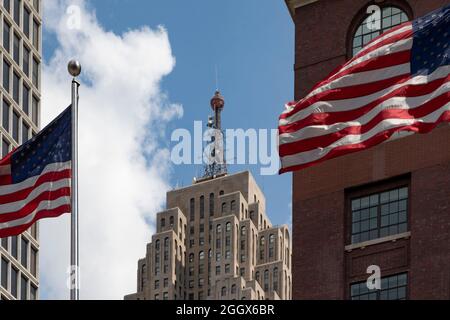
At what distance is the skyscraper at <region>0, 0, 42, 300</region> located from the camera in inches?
3578

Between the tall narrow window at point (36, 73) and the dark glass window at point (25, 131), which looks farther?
the tall narrow window at point (36, 73)

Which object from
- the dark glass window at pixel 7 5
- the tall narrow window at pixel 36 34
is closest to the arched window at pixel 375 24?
the dark glass window at pixel 7 5

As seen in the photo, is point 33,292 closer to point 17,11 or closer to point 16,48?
point 16,48

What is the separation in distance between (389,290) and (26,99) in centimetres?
5191

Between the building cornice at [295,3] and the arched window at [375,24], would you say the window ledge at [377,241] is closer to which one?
the arched window at [375,24]

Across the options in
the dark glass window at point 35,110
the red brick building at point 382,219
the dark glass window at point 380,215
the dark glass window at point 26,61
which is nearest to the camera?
the red brick building at point 382,219

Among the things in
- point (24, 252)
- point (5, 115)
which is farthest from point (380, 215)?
point (24, 252)

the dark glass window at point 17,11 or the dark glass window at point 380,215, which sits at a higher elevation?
the dark glass window at point 17,11

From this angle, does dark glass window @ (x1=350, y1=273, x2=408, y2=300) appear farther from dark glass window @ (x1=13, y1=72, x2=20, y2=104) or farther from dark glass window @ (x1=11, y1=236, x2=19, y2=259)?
dark glass window @ (x1=13, y1=72, x2=20, y2=104)

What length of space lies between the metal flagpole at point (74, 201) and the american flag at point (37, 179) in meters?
1.00

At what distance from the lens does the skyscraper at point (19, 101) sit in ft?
298

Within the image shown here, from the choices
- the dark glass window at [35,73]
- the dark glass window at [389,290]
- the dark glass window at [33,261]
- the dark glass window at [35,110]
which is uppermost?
the dark glass window at [35,73]

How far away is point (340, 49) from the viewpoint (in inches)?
2089

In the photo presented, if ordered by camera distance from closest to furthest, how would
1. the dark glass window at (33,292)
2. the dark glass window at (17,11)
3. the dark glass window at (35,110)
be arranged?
the dark glass window at (33,292), the dark glass window at (17,11), the dark glass window at (35,110)
